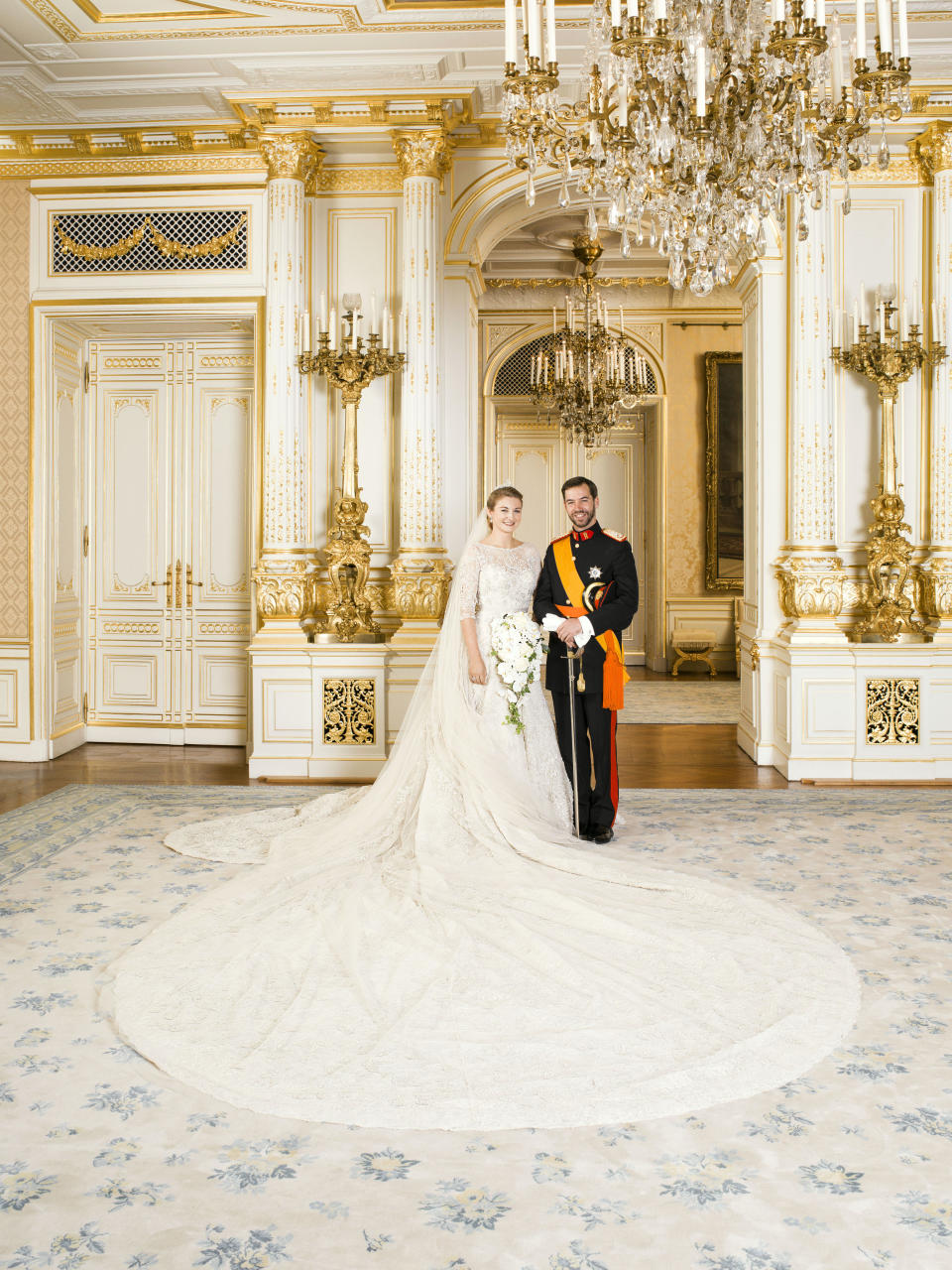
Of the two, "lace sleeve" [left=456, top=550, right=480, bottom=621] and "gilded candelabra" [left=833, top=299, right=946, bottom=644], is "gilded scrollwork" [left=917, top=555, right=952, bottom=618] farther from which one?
"lace sleeve" [left=456, top=550, right=480, bottom=621]

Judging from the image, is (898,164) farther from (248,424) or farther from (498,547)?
(248,424)

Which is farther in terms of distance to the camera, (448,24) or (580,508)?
(448,24)

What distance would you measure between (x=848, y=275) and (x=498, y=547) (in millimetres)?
3460

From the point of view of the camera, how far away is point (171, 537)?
7.67m

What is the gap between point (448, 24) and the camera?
19.4 ft

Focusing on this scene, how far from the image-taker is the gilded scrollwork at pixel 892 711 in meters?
6.45

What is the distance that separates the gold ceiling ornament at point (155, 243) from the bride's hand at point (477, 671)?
12.2 ft

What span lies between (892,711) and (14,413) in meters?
5.89

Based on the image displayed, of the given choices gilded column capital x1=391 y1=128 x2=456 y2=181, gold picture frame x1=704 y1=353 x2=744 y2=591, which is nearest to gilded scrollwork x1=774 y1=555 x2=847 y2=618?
gilded column capital x1=391 y1=128 x2=456 y2=181

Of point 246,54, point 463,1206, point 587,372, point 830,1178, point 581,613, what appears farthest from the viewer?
point 587,372

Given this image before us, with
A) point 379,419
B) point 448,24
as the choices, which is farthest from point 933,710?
point 448,24

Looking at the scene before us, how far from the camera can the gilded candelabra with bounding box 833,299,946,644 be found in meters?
6.42

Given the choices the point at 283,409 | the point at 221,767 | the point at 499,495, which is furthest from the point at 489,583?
the point at 221,767

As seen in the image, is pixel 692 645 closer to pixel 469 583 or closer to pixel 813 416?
pixel 813 416
